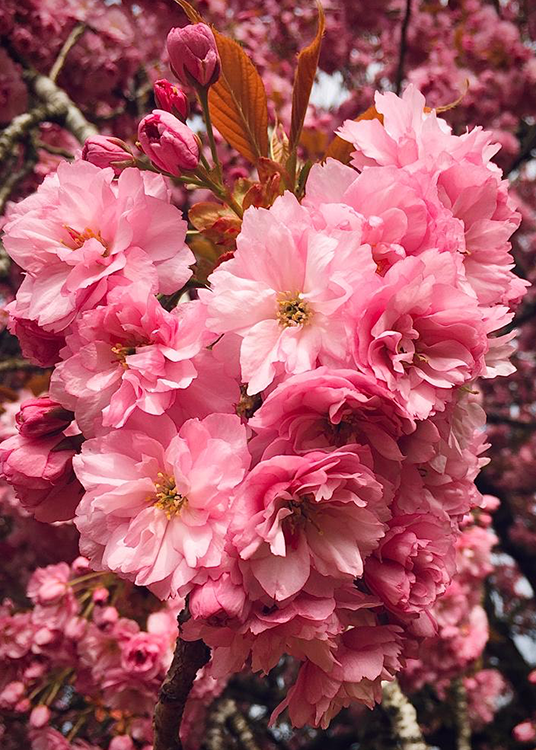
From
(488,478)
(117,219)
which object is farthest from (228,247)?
(488,478)

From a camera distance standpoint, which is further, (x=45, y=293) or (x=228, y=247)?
(x=228, y=247)

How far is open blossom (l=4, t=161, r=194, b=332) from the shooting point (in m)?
0.81

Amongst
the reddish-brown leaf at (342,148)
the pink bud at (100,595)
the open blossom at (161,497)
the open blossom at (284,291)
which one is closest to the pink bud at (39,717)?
the pink bud at (100,595)

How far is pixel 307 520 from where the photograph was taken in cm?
76

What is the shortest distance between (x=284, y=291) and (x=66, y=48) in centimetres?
202

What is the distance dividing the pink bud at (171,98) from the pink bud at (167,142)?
0.17 feet

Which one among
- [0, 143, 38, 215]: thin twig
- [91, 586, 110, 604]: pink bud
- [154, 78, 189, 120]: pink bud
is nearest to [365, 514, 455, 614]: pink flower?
[154, 78, 189, 120]: pink bud

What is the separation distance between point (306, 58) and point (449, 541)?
73 cm

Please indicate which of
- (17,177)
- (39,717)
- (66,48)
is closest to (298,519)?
(39,717)

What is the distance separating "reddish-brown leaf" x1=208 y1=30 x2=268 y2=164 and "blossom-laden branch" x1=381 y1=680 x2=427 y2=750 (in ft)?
4.09

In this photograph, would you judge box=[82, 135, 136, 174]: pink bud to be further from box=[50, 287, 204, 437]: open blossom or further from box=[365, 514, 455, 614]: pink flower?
box=[365, 514, 455, 614]: pink flower

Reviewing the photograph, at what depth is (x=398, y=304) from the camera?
0.73 metres

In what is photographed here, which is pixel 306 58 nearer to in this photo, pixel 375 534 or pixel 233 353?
pixel 233 353

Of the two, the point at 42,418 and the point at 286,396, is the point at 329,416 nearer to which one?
the point at 286,396
